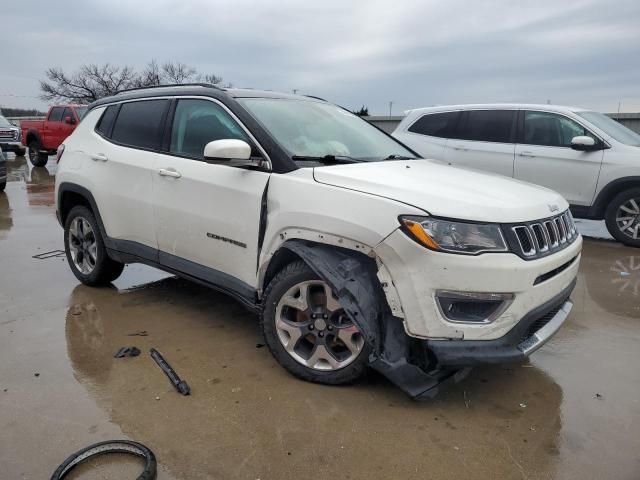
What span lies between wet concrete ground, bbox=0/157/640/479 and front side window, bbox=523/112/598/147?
346 centimetres

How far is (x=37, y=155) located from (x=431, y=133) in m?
14.3

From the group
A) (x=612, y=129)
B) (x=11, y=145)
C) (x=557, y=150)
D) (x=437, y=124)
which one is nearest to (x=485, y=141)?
(x=437, y=124)

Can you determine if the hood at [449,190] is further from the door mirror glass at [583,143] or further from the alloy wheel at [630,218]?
the alloy wheel at [630,218]

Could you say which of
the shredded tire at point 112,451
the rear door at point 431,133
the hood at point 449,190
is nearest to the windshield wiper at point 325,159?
the hood at point 449,190

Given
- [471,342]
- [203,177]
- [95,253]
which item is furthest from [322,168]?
[95,253]

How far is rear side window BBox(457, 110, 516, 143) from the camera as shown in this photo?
754cm

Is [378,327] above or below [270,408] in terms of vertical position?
above

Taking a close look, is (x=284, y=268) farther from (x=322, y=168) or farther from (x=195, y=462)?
(x=195, y=462)

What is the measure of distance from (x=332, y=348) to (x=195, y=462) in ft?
3.22

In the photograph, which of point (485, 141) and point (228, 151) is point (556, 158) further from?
point (228, 151)

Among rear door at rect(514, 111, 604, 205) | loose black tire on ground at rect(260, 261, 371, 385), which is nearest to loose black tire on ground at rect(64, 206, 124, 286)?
loose black tire on ground at rect(260, 261, 371, 385)

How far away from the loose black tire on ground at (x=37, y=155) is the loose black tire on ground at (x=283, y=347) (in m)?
16.6

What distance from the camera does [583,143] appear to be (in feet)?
A: 22.1

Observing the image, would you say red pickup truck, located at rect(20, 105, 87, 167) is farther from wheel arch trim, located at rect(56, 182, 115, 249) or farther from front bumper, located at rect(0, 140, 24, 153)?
wheel arch trim, located at rect(56, 182, 115, 249)
